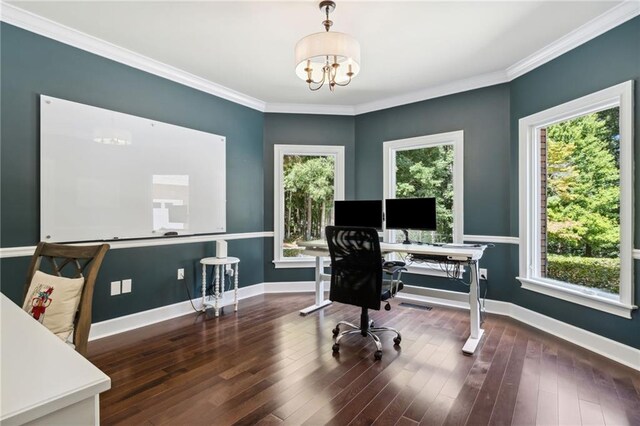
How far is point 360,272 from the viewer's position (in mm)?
2678

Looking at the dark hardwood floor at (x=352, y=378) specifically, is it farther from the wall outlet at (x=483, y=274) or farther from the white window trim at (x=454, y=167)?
the white window trim at (x=454, y=167)

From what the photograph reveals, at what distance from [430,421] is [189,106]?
3753mm

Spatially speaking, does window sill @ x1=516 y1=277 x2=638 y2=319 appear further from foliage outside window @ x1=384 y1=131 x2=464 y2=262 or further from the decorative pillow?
the decorative pillow

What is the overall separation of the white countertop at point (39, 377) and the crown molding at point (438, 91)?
424 centimetres

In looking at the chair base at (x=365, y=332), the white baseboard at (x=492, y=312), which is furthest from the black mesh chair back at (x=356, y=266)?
the white baseboard at (x=492, y=312)

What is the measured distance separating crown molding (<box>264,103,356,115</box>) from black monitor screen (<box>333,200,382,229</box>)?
151 cm

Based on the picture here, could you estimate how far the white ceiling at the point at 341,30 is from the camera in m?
2.41

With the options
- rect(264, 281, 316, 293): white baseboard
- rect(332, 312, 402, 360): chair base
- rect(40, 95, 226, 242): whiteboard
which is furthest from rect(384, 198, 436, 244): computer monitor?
rect(40, 95, 226, 242): whiteboard

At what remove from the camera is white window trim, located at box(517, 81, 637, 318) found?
8.04 ft

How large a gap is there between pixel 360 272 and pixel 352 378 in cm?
81

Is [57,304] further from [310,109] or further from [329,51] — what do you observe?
[310,109]

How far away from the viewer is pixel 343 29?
2705mm

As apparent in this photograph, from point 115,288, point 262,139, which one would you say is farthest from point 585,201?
point 115,288

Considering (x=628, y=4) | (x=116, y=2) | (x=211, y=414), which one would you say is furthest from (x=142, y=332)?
(x=628, y=4)
